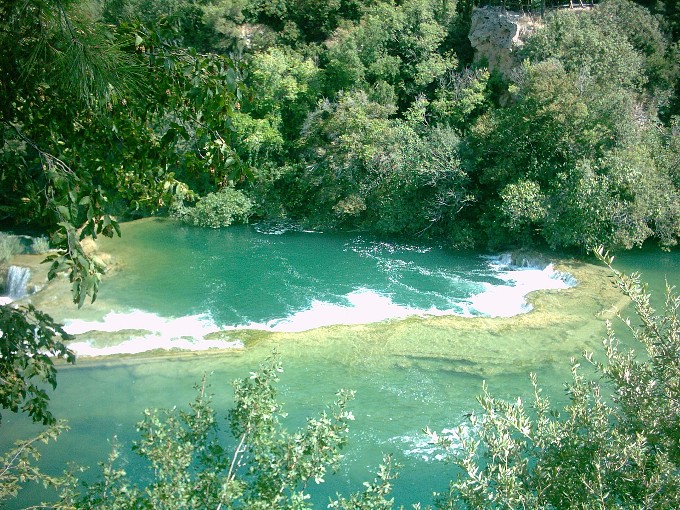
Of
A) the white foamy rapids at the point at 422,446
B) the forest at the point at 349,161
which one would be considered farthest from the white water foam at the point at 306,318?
the white foamy rapids at the point at 422,446

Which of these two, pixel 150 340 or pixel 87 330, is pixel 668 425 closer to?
pixel 150 340

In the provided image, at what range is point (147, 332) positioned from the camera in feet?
48.8

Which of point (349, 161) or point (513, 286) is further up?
point (349, 161)

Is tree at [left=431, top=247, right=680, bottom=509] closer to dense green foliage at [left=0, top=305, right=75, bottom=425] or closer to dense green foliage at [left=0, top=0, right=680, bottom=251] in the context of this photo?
dense green foliage at [left=0, top=305, right=75, bottom=425]

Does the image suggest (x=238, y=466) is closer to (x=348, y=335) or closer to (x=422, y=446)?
(x=422, y=446)

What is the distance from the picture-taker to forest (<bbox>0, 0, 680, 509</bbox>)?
203 inches

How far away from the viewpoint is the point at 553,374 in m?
13.4

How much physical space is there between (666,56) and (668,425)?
21.5 m

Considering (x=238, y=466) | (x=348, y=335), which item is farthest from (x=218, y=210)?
(x=238, y=466)

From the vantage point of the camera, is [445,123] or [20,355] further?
[445,123]

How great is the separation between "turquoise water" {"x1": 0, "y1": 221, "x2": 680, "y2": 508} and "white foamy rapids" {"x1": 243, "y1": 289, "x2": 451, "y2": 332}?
0.05 m

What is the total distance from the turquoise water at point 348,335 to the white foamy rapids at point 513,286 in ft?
0.25

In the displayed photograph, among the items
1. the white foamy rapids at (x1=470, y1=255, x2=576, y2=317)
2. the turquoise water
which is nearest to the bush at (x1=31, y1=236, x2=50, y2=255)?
the turquoise water

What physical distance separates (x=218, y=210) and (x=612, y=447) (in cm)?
2033
